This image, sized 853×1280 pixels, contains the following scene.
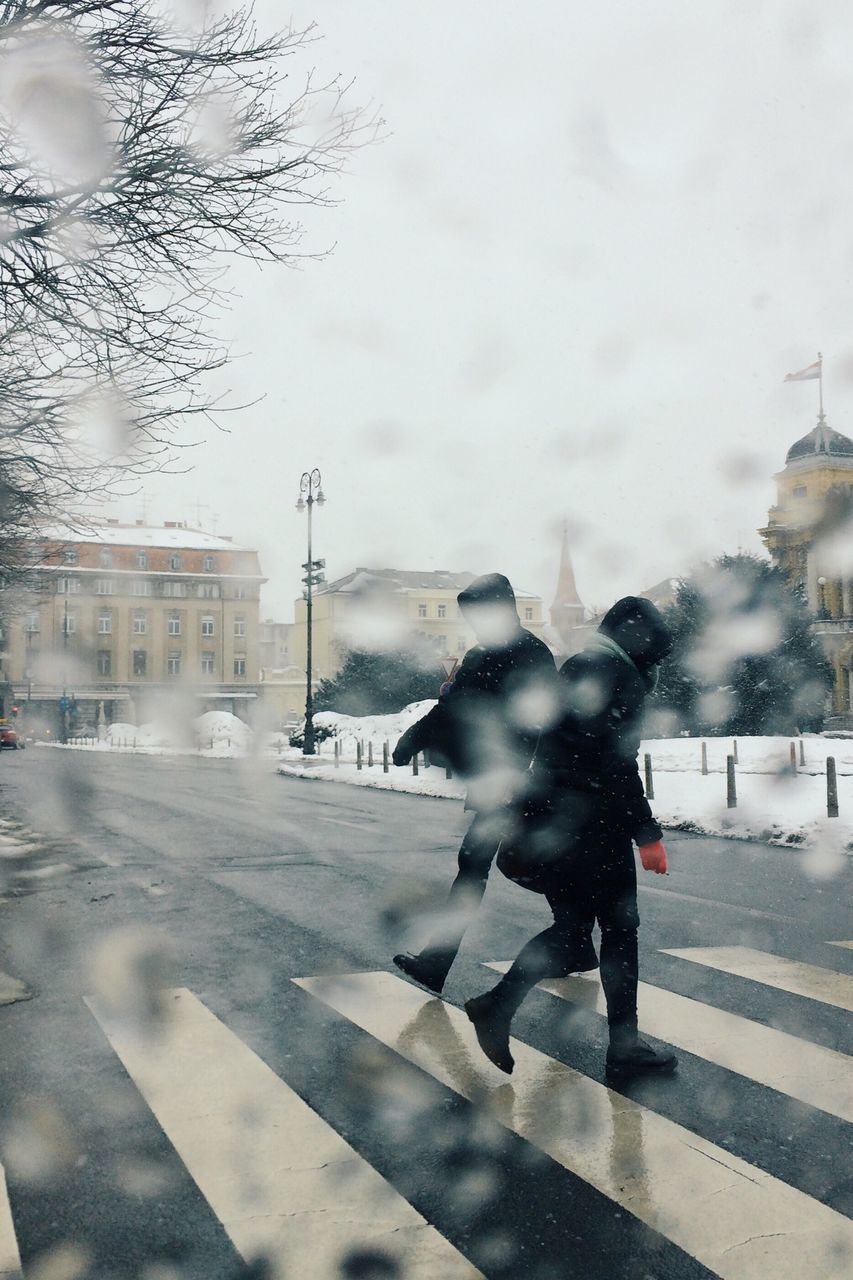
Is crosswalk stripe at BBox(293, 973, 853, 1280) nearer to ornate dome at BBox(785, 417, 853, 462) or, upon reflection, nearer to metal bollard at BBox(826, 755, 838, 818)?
metal bollard at BBox(826, 755, 838, 818)

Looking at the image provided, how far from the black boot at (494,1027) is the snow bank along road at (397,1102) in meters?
0.10

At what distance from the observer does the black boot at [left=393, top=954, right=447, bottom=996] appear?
17.7 ft

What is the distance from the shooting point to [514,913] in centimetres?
796

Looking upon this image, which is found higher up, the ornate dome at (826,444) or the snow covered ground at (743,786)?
the ornate dome at (826,444)

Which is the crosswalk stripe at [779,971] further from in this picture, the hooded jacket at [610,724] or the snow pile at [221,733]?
the snow pile at [221,733]

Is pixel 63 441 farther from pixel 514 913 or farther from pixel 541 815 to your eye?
pixel 541 815

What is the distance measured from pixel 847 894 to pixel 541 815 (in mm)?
5536

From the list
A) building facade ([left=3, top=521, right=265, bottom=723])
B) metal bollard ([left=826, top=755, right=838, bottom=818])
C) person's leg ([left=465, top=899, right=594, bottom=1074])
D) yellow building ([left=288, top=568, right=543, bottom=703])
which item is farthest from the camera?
yellow building ([left=288, top=568, right=543, bottom=703])

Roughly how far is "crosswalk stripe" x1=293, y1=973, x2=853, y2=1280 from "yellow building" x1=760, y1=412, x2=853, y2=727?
57105mm

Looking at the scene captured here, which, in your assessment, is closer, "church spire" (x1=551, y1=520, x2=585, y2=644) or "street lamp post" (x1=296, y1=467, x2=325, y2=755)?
"street lamp post" (x1=296, y1=467, x2=325, y2=755)

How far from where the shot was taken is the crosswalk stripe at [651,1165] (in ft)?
9.62

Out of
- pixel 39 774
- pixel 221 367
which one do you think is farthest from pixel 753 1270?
pixel 39 774

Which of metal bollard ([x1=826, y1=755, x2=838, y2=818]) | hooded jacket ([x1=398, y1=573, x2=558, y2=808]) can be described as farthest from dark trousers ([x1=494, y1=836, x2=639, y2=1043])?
metal bollard ([x1=826, y1=755, x2=838, y2=818])

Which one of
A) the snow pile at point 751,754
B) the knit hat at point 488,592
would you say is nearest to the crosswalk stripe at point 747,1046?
the knit hat at point 488,592
